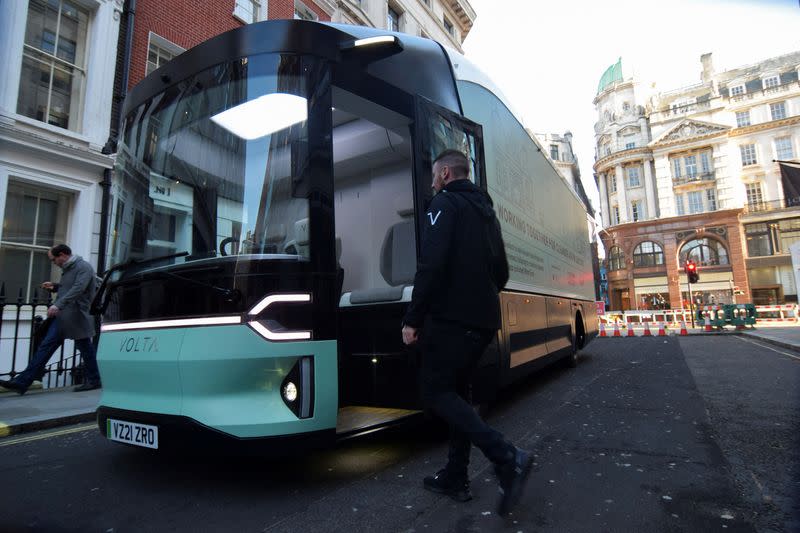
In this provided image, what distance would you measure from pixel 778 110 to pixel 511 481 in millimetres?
52468

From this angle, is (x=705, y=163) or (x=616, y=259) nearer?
(x=705, y=163)

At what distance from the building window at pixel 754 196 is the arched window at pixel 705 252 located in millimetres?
4437

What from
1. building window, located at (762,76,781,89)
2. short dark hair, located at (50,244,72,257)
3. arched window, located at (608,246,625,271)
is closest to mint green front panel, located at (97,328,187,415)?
short dark hair, located at (50,244,72,257)

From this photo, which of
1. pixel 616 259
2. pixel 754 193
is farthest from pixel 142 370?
pixel 754 193

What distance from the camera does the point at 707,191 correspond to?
41.9m

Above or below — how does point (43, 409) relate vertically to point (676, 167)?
below

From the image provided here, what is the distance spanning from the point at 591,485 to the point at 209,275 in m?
2.63

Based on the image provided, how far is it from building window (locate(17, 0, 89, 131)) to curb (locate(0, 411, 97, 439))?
609 cm

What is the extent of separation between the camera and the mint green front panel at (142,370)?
2.65 metres

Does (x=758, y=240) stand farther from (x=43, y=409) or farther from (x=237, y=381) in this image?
(x=43, y=409)

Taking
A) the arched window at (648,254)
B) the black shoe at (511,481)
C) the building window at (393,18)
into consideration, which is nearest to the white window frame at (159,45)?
the building window at (393,18)

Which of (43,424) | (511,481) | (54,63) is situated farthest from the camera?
(54,63)

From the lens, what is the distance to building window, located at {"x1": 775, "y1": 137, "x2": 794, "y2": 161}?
130ft

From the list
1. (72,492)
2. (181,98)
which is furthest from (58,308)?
(181,98)
